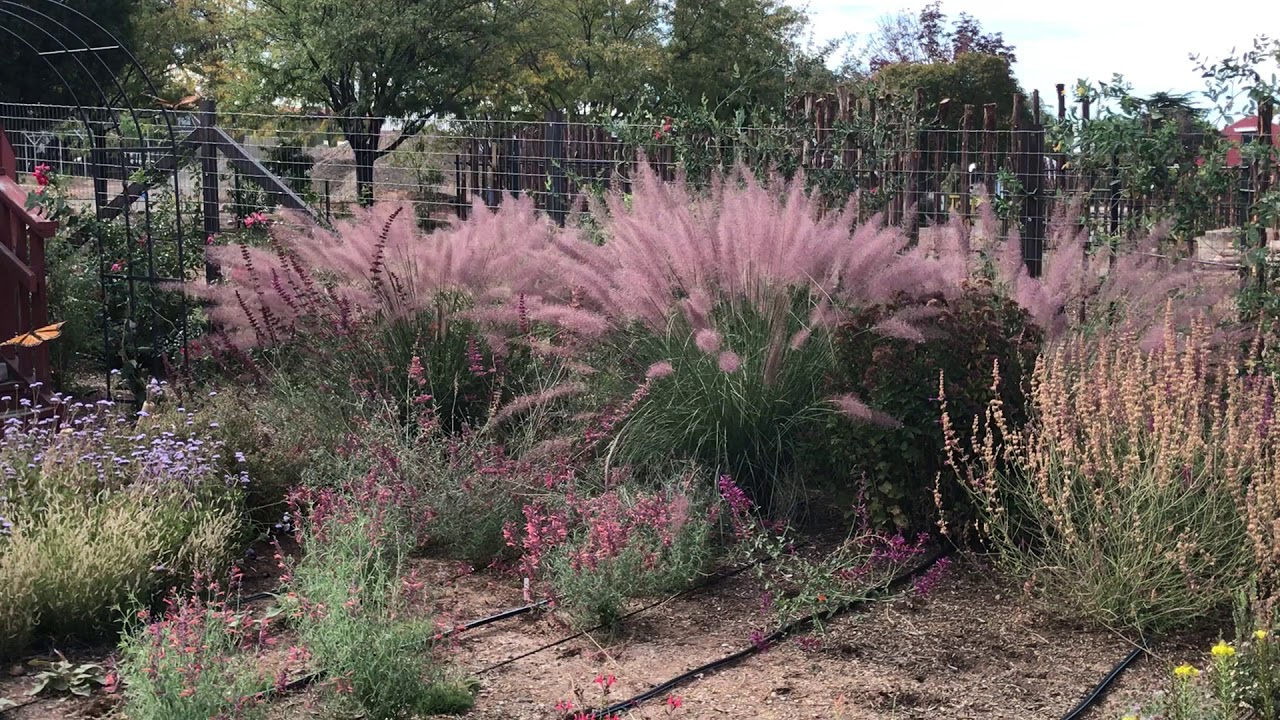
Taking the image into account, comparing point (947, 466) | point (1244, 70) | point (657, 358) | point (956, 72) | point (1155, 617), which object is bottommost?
point (1155, 617)

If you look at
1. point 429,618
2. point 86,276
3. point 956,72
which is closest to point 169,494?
point 429,618

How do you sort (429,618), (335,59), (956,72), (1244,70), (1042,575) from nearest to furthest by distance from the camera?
(429,618)
(1042,575)
(1244,70)
(335,59)
(956,72)

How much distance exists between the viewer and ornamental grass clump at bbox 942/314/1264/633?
3.87 metres

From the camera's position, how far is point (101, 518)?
4312 millimetres

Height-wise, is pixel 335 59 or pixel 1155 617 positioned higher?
pixel 335 59

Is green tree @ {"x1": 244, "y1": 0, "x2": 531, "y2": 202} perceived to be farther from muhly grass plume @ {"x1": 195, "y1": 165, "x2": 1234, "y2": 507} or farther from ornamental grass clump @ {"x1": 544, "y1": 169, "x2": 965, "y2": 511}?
ornamental grass clump @ {"x1": 544, "y1": 169, "x2": 965, "y2": 511}

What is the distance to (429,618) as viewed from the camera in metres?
3.71

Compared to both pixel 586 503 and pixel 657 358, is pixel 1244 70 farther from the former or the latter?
pixel 586 503

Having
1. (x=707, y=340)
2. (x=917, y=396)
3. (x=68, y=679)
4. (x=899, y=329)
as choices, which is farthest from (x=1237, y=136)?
(x=68, y=679)

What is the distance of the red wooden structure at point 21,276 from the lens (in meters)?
6.70

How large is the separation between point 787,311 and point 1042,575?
1.46m

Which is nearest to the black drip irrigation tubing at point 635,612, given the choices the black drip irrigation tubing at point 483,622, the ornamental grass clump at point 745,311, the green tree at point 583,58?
the black drip irrigation tubing at point 483,622

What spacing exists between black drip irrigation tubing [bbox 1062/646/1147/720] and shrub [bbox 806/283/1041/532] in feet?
3.21

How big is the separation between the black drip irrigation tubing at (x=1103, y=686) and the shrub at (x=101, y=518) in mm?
2606
